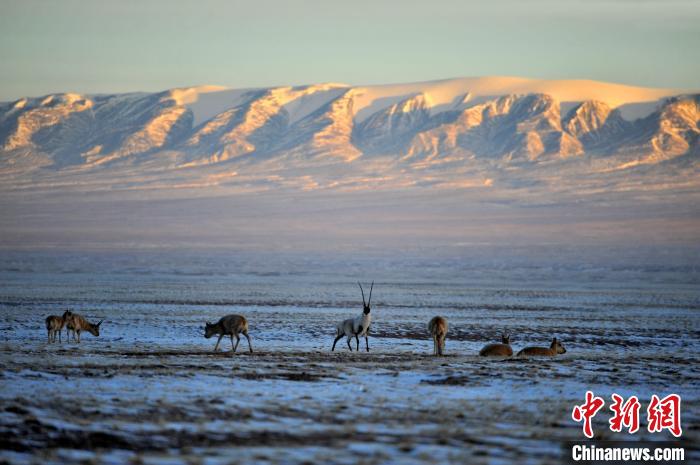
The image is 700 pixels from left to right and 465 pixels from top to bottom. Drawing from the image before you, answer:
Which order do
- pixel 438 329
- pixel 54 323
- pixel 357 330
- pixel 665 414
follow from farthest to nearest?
pixel 54 323 < pixel 357 330 < pixel 438 329 < pixel 665 414

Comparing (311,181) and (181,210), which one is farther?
(311,181)

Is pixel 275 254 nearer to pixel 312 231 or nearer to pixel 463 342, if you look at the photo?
pixel 312 231

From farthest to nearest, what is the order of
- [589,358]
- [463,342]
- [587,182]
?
[587,182] < [463,342] < [589,358]

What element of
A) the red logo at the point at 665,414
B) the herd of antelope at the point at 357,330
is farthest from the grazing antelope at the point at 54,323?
the red logo at the point at 665,414

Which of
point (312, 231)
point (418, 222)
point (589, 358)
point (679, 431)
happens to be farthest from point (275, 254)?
point (679, 431)

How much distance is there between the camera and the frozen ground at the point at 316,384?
36.3ft

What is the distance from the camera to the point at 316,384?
15.6 metres

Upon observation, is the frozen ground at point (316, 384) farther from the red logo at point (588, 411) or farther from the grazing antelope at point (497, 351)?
the grazing antelope at point (497, 351)

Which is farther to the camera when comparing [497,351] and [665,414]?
[497,351]

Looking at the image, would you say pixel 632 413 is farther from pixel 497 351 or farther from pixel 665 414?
pixel 497 351

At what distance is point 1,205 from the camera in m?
170

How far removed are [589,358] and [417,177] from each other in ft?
546

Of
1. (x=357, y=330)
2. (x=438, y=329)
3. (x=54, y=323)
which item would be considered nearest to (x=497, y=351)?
(x=438, y=329)

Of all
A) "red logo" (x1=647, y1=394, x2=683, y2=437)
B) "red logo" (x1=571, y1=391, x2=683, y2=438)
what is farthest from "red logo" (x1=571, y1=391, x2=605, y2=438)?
"red logo" (x1=647, y1=394, x2=683, y2=437)
